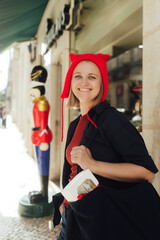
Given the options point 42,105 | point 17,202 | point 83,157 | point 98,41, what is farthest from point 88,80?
point 98,41

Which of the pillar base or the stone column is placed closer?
the stone column

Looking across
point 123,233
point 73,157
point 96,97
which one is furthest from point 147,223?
point 96,97

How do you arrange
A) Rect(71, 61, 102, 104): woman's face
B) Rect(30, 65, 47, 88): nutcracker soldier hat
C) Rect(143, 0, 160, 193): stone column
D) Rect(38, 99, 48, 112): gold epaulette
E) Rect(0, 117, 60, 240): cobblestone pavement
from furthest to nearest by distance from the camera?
Rect(30, 65, 47, 88): nutcracker soldier hat
Rect(38, 99, 48, 112): gold epaulette
Rect(0, 117, 60, 240): cobblestone pavement
Rect(143, 0, 160, 193): stone column
Rect(71, 61, 102, 104): woman's face

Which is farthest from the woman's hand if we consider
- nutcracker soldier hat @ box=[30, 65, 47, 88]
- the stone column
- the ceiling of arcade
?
the ceiling of arcade

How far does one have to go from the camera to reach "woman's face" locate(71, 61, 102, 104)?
1.25m

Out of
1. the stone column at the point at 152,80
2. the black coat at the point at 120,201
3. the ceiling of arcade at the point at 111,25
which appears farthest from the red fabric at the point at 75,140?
the ceiling of arcade at the point at 111,25

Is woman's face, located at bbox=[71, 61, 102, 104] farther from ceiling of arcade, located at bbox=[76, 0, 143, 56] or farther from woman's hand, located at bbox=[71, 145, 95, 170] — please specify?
ceiling of arcade, located at bbox=[76, 0, 143, 56]

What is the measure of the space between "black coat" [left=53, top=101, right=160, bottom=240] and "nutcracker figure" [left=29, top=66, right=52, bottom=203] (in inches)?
85.9

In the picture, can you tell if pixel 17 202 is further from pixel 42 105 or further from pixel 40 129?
pixel 42 105

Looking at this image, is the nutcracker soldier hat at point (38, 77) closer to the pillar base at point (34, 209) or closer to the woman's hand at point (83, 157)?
the pillar base at point (34, 209)

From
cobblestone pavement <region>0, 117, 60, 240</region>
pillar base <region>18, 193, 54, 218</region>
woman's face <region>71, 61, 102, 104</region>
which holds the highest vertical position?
woman's face <region>71, 61, 102, 104</region>

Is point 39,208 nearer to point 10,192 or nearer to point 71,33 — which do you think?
point 10,192

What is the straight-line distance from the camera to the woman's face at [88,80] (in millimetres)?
1251

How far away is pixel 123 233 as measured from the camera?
87cm
